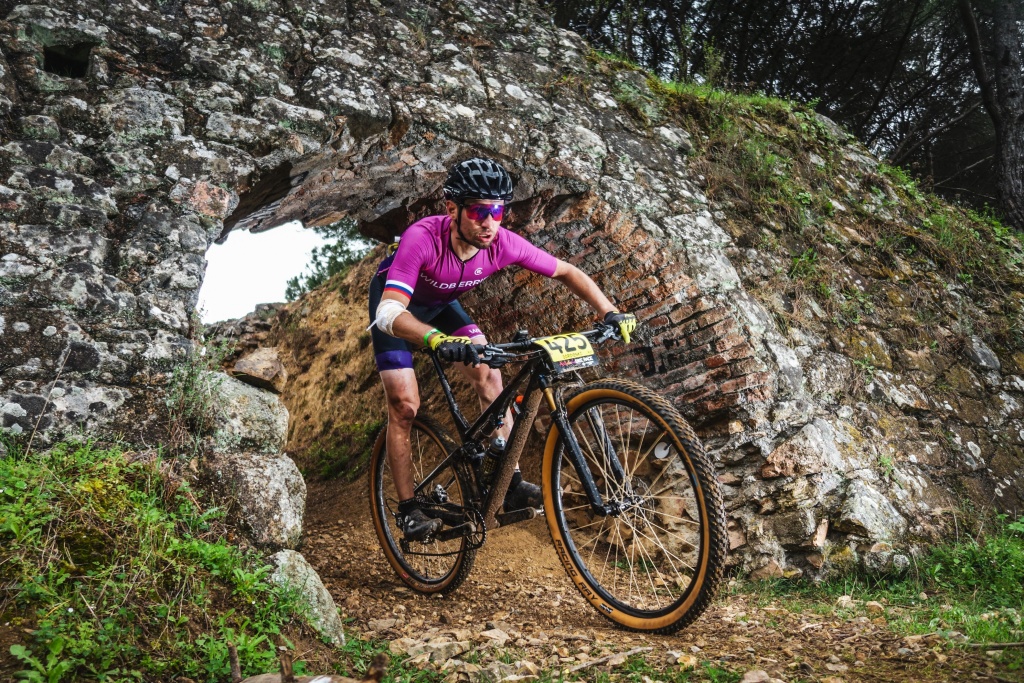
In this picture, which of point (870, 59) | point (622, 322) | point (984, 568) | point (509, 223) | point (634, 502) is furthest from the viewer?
point (870, 59)

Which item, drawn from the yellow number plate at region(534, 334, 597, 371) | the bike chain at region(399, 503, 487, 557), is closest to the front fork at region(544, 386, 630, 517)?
the yellow number plate at region(534, 334, 597, 371)

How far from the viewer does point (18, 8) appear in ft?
11.9

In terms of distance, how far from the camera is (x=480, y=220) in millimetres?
3416

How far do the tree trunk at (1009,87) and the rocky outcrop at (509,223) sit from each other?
8.25 feet

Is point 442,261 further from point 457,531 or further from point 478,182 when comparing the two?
point 457,531

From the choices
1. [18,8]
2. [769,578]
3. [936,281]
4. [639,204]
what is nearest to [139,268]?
[18,8]

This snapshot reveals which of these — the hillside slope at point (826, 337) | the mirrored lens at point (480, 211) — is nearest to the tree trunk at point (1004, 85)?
the hillside slope at point (826, 337)

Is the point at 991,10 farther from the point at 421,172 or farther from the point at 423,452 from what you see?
the point at 423,452

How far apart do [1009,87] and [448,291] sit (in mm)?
7627

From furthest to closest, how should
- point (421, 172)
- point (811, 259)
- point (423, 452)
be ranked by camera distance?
1. point (811, 259)
2. point (421, 172)
3. point (423, 452)

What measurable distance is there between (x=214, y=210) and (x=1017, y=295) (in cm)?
653

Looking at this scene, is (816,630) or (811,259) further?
(811,259)

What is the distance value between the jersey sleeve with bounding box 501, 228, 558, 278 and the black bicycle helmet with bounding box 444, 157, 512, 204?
1.08 ft

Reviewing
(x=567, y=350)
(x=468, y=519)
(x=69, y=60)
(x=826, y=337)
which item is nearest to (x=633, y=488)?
(x=567, y=350)
